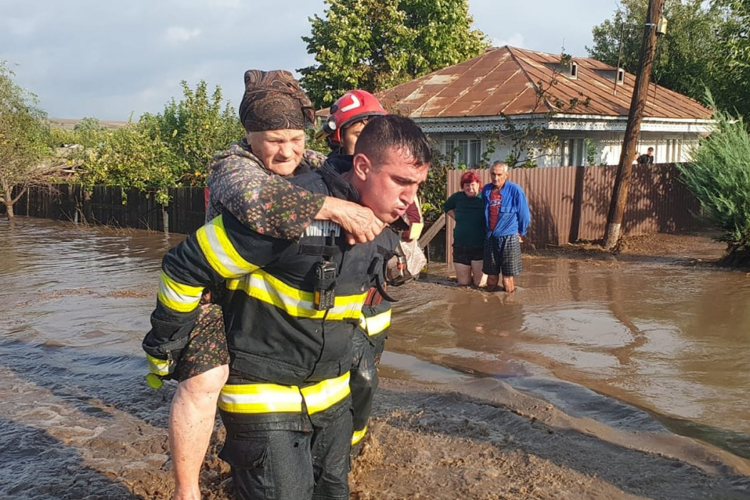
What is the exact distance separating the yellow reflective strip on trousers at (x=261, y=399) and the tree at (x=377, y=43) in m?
27.5

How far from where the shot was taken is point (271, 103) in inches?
124

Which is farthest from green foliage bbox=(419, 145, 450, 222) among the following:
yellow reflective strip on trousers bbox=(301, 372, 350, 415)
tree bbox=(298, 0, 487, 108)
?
tree bbox=(298, 0, 487, 108)

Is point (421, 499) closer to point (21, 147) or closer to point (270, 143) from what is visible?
point (270, 143)

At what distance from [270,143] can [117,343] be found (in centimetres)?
544

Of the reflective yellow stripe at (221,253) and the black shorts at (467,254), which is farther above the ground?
the reflective yellow stripe at (221,253)

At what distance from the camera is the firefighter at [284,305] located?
2.65 meters

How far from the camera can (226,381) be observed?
2.84m

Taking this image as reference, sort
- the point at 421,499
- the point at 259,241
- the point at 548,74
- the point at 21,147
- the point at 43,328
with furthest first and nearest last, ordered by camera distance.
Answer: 1. the point at 21,147
2. the point at 548,74
3. the point at 43,328
4. the point at 421,499
5. the point at 259,241

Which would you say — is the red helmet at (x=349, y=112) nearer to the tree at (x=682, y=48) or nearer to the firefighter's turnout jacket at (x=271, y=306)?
the firefighter's turnout jacket at (x=271, y=306)

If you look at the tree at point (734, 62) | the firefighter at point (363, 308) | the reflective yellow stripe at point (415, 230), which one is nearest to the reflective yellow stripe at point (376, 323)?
the firefighter at point (363, 308)

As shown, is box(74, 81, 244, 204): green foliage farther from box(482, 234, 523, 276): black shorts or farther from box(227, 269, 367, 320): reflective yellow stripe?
box(227, 269, 367, 320): reflective yellow stripe

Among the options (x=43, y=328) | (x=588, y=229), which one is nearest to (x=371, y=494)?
(x=43, y=328)

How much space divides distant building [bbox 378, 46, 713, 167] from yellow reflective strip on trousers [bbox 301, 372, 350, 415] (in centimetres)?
1370

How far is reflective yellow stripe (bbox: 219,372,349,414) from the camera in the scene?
9.04 ft
